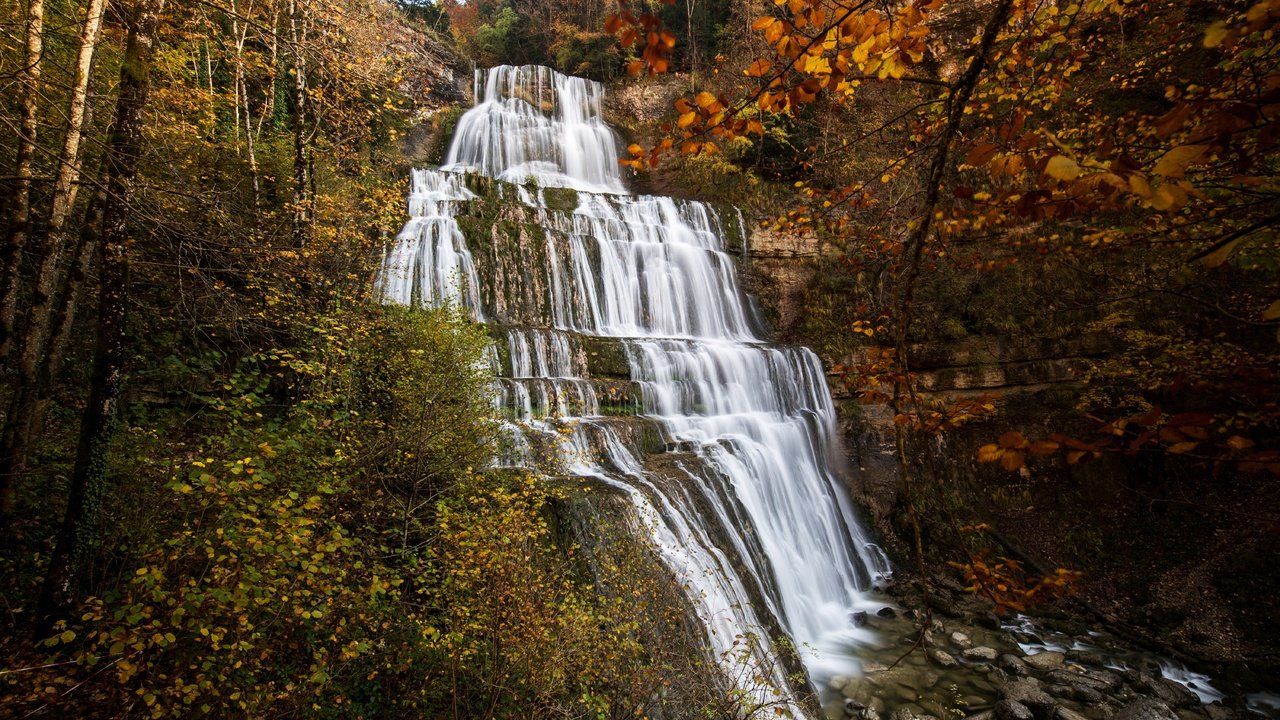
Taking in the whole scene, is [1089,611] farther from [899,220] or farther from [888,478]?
[899,220]

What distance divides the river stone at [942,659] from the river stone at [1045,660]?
3.83ft

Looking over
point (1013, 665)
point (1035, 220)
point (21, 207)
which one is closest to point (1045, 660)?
point (1013, 665)

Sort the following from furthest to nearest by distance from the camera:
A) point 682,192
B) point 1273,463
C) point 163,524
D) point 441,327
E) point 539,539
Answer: point 682,192, point 441,327, point 539,539, point 163,524, point 1273,463

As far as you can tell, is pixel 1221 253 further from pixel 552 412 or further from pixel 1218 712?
pixel 1218 712

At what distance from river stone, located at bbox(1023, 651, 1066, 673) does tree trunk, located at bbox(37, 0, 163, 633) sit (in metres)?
11.4

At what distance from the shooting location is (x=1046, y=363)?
1308 cm

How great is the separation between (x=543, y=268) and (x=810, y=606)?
9076 millimetres

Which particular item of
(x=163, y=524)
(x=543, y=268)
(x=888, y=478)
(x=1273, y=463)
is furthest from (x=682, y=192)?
(x=1273, y=463)

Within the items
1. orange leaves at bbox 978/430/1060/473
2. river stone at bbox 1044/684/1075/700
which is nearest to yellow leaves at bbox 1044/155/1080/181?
orange leaves at bbox 978/430/1060/473

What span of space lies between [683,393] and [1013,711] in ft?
23.6

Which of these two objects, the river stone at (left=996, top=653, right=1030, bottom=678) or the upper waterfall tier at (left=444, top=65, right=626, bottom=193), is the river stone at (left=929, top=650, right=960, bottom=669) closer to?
the river stone at (left=996, top=653, right=1030, bottom=678)

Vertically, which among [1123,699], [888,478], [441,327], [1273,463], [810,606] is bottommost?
[1123,699]

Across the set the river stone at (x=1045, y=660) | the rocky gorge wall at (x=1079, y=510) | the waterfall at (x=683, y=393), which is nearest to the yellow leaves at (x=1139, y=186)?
the waterfall at (x=683, y=393)

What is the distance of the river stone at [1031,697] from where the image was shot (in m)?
6.92
